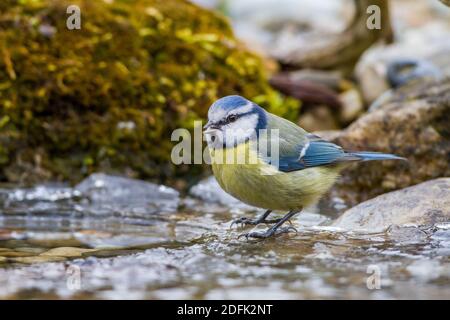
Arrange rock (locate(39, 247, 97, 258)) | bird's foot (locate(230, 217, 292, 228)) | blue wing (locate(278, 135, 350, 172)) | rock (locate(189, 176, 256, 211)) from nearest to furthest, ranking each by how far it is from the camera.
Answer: rock (locate(39, 247, 97, 258)) → blue wing (locate(278, 135, 350, 172)) → bird's foot (locate(230, 217, 292, 228)) → rock (locate(189, 176, 256, 211))

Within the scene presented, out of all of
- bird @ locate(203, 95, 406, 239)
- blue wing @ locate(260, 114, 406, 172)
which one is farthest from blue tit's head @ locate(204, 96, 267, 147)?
blue wing @ locate(260, 114, 406, 172)

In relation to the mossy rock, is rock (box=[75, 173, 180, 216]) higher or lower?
lower

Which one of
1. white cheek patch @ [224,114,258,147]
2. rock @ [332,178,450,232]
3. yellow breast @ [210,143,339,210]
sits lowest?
rock @ [332,178,450,232]

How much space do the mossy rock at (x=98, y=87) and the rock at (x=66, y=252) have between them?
1.92 meters

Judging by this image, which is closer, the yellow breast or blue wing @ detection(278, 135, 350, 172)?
the yellow breast

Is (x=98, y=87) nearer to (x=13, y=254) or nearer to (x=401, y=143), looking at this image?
(x=13, y=254)

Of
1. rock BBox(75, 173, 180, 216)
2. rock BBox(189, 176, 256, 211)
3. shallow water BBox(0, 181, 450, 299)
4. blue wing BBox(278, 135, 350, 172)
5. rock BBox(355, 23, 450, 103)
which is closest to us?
shallow water BBox(0, 181, 450, 299)

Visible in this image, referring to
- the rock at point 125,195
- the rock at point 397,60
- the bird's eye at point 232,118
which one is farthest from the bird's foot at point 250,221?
the rock at point 397,60

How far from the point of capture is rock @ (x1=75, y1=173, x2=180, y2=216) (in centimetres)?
563

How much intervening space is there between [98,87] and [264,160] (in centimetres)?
245

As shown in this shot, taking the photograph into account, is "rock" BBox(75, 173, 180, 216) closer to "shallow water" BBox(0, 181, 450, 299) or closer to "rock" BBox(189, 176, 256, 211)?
"rock" BBox(189, 176, 256, 211)

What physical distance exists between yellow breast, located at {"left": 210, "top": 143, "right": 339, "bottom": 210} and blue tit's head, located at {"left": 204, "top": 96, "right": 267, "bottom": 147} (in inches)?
2.4
